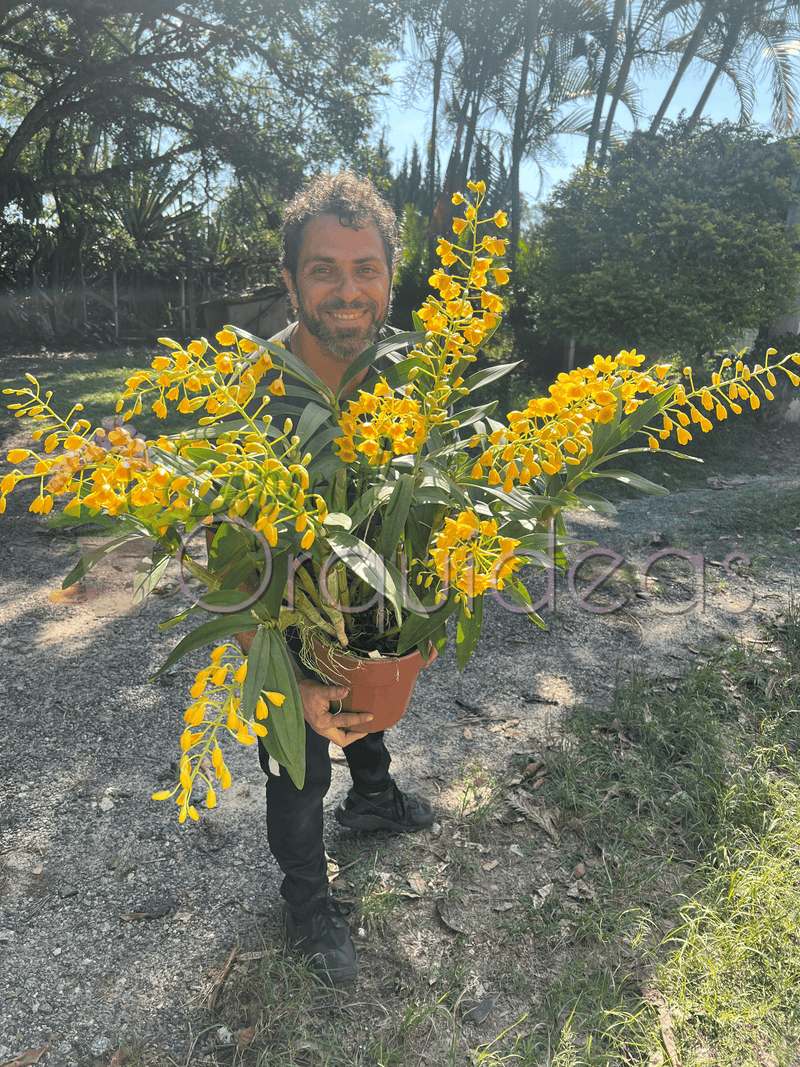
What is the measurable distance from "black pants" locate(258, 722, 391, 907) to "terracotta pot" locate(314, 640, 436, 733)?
0.33 meters

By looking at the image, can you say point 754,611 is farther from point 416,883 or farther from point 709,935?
point 416,883

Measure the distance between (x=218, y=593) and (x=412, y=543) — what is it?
34 centimetres

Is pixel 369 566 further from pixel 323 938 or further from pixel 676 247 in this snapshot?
pixel 676 247

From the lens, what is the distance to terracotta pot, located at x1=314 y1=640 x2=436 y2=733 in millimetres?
1239

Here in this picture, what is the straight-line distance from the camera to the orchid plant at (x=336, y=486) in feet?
2.77

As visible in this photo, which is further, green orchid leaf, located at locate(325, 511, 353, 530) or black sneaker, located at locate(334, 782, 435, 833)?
black sneaker, located at locate(334, 782, 435, 833)

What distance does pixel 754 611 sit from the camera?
372 centimetres

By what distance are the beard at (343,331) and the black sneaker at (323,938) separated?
1.38m

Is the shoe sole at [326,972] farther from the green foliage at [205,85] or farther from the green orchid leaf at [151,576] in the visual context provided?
the green foliage at [205,85]

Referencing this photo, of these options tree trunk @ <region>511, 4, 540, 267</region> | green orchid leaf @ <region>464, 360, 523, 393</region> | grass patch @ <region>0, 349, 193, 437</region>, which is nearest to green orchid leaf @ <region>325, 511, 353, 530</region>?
green orchid leaf @ <region>464, 360, 523, 393</region>

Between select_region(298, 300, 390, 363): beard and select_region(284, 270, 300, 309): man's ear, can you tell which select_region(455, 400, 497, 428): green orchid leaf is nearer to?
select_region(298, 300, 390, 363): beard

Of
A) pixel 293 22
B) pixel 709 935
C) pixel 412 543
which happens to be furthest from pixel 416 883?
pixel 293 22

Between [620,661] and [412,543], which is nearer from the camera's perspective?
[412,543]

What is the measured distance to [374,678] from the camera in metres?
1.27
